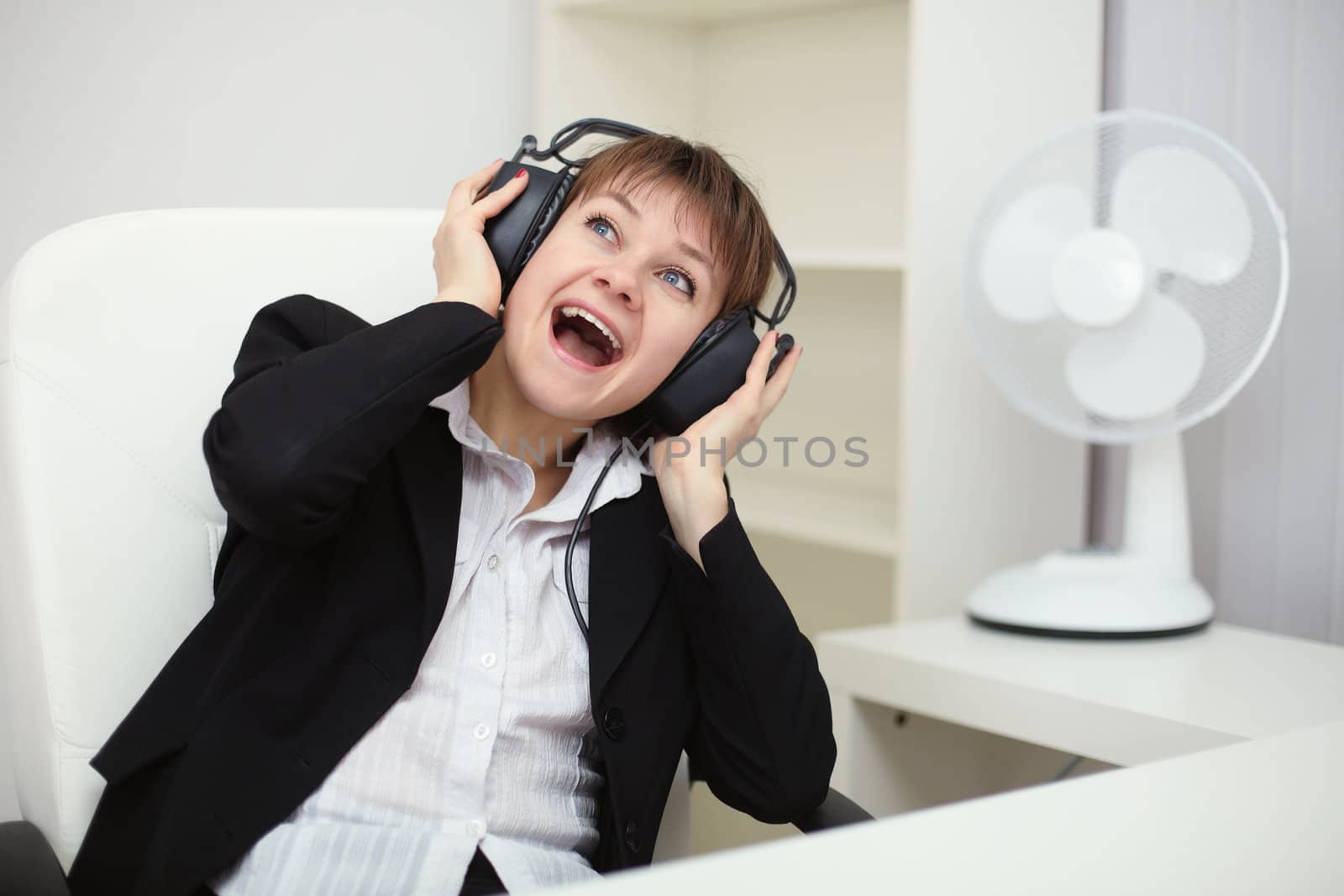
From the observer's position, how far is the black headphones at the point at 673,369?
3.58 feet

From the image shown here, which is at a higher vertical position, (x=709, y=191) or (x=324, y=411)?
(x=709, y=191)

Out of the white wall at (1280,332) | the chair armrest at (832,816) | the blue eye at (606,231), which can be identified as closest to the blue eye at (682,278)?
the blue eye at (606,231)

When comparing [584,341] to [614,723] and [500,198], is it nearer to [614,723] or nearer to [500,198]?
[500,198]

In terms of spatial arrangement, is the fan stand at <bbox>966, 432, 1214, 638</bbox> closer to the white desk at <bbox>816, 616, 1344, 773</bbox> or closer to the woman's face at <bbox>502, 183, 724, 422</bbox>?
the white desk at <bbox>816, 616, 1344, 773</bbox>

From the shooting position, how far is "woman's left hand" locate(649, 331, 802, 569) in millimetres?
1079

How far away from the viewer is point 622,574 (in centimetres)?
110

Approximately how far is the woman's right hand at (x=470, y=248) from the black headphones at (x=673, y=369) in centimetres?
1

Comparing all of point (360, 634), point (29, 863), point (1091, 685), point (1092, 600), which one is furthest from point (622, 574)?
point (1092, 600)

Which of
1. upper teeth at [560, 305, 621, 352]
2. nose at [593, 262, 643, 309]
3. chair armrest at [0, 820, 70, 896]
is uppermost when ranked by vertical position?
nose at [593, 262, 643, 309]

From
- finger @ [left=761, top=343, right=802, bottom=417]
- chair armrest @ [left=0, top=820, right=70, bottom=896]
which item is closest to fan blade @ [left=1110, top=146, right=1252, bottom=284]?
finger @ [left=761, top=343, right=802, bottom=417]

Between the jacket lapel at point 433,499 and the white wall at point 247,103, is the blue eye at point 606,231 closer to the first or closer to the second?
the jacket lapel at point 433,499

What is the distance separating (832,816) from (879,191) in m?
1.42

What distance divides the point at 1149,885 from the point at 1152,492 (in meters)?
1.18

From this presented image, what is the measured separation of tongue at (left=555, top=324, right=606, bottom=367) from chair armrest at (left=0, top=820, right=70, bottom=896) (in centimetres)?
57
